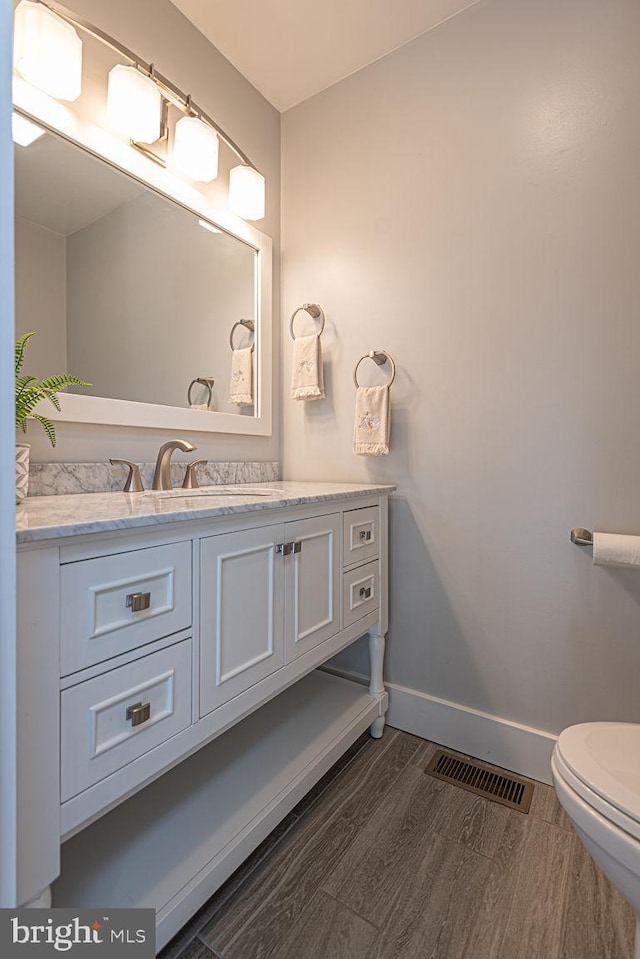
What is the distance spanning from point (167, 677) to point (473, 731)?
3.85 ft

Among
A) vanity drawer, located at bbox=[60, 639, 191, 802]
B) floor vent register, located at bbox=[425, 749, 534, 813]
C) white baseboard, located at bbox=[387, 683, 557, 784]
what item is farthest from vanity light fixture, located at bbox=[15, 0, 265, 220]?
floor vent register, located at bbox=[425, 749, 534, 813]

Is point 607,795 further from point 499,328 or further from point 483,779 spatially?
point 499,328

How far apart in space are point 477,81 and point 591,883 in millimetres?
2325

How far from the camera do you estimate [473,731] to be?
155 cm

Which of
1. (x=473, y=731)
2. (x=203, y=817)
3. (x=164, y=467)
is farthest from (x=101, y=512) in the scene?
(x=473, y=731)

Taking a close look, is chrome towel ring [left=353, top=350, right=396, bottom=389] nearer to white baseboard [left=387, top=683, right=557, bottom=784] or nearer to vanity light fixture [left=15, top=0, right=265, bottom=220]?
vanity light fixture [left=15, top=0, right=265, bottom=220]

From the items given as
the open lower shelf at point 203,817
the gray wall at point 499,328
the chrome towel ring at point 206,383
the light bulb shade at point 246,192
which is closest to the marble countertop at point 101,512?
the chrome towel ring at point 206,383

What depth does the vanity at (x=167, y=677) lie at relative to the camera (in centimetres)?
68

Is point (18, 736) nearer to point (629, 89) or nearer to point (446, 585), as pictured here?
point (446, 585)

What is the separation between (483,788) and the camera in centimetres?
140

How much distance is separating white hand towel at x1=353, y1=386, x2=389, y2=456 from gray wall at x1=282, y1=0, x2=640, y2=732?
3.6 inches

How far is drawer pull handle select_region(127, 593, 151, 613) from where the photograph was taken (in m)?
0.79

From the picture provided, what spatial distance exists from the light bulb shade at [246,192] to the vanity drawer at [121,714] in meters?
1.55

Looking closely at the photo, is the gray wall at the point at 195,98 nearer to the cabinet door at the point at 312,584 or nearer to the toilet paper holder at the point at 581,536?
the cabinet door at the point at 312,584
